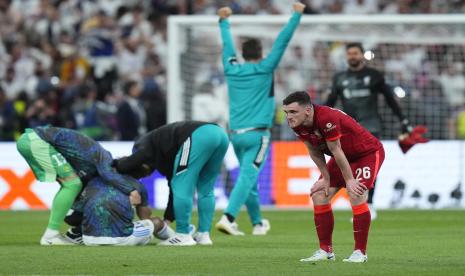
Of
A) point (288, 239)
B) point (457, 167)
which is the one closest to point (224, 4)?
point (457, 167)

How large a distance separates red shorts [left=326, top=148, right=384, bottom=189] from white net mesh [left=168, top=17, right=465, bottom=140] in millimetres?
10152

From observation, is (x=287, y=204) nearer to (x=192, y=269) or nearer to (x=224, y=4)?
(x=224, y=4)

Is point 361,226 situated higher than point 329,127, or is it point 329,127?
point 329,127

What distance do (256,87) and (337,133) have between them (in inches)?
192

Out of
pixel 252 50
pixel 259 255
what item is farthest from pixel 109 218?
pixel 252 50

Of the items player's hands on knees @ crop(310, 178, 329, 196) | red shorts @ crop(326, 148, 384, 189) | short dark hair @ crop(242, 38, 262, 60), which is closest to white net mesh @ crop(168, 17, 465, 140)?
short dark hair @ crop(242, 38, 262, 60)

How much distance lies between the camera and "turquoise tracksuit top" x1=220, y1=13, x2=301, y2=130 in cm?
1470

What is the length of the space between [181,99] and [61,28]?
371 inches

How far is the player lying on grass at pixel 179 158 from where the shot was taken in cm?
1232

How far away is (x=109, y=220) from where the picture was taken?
40.4 feet

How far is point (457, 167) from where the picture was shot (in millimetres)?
20328

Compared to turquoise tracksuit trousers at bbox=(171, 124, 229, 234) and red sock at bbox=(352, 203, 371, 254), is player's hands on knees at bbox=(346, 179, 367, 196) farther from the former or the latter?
turquoise tracksuit trousers at bbox=(171, 124, 229, 234)

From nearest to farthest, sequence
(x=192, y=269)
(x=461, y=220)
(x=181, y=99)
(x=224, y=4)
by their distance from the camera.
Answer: (x=192, y=269), (x=461, y=220), (x=181, y=99), (x=224, y=4)

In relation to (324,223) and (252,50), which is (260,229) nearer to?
(252,50)
